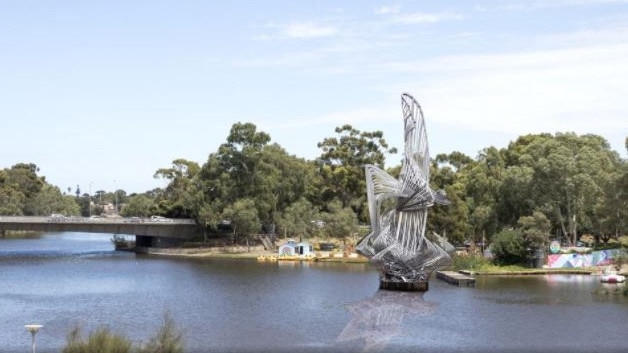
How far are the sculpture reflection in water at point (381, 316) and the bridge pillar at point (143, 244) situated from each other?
225ft

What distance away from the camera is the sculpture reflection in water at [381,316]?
160 feet

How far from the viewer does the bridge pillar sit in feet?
439

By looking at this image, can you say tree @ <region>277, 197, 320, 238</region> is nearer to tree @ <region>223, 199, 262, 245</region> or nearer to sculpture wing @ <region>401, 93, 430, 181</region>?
tree @ <region>223, 199, 262, 245</region>

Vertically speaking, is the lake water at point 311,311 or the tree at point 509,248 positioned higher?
the tree at point 509,248

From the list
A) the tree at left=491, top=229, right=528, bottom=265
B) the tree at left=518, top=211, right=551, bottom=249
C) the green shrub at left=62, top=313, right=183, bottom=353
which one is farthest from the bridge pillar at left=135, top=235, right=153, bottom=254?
the green shrub at left=62, top=313, right=183, bottom=353

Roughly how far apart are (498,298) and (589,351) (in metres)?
23.1

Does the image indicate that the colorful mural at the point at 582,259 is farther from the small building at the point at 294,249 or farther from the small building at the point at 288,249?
the small building at the point at 288,249

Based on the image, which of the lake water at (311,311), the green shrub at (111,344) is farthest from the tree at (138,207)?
the green shrub at (111,344)

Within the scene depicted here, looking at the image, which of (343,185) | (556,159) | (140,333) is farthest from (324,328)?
(343,185)

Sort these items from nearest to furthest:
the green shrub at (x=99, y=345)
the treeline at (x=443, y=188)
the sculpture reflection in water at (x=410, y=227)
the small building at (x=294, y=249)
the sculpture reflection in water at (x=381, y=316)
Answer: the green shrub at (x=99, y=345)
the sculpture reflection in water at (x=381, y=316)
the sculpture reflection in water at (x=410, y=227)
the treeline at (x=443, y=188)
the small building at (x=294, y=249)

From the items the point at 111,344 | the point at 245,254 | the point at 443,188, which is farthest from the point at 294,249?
the point at 111,344

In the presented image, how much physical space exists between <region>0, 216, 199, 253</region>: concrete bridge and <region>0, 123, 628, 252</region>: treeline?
128 inches

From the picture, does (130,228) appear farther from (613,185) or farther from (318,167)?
(613,185)

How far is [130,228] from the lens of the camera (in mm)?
125875
